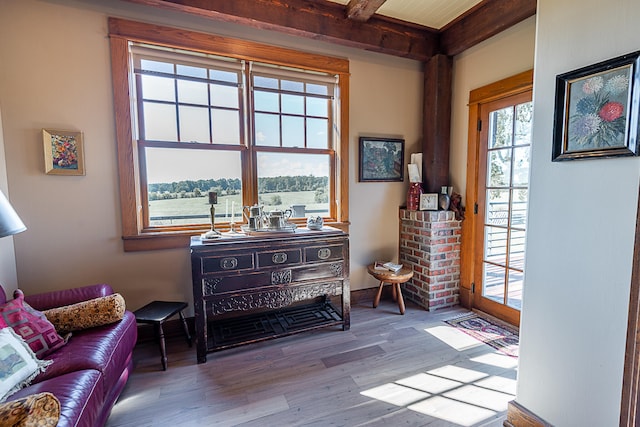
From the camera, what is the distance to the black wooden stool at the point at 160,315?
81.3 inches

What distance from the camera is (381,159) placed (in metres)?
3.29

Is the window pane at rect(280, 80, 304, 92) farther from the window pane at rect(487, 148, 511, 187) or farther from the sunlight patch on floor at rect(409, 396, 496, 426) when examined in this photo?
the sunlight patch on floor at rect(409, 396, 496, 426)

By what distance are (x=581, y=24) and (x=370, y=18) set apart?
2.09 m

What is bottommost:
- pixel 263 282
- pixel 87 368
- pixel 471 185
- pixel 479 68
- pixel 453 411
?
pixel 453 411

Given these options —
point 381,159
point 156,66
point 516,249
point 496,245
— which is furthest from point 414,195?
point 156,66

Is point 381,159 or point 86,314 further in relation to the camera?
point 381,159

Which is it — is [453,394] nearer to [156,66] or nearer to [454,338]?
[454,338]

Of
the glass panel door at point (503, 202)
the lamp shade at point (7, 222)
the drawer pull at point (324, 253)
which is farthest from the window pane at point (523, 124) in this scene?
the lamp shade at point (7, 222)

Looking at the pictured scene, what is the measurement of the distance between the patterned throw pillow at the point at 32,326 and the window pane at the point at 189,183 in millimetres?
1061

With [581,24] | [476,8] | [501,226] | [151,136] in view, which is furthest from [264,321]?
[476,8]

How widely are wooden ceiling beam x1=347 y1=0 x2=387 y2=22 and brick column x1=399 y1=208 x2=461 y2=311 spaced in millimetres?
2065

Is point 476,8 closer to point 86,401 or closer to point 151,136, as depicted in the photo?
point 151,136

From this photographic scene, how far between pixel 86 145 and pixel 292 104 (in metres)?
1.85

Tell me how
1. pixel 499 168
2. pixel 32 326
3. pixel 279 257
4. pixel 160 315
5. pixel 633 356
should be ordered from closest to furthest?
→ pixel 633 356 < pixel 32 326 < pixel 160 315 < pixel 279 257 < pixel 499 168
